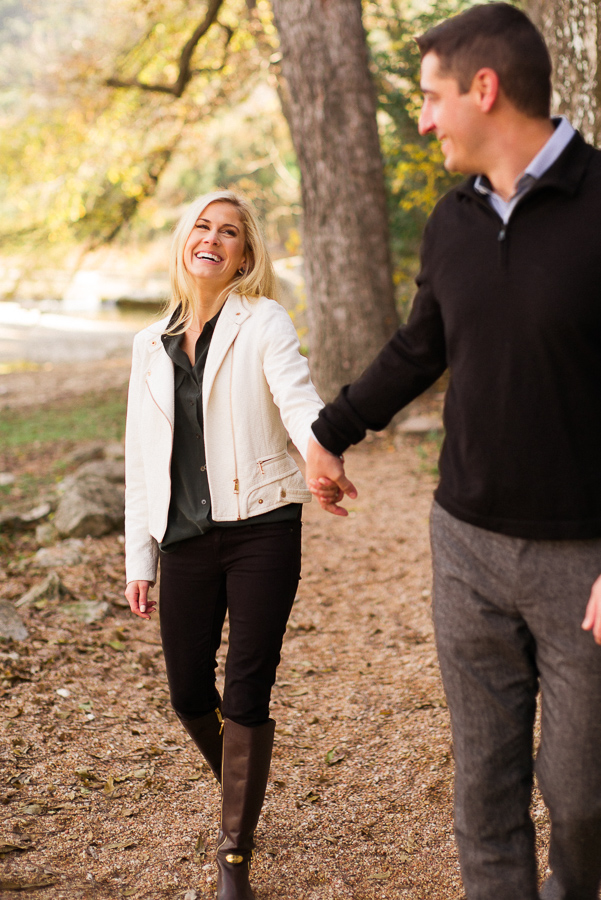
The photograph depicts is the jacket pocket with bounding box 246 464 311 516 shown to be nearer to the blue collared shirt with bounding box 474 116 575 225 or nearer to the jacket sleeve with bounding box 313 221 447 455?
the jacket sleeve with bounding box 313 221 447 455

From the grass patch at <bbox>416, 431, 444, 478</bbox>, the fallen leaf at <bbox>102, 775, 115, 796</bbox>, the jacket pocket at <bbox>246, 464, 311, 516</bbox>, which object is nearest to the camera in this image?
the jacket pocket at <bbox>246, 464, 311, 516</bbox>

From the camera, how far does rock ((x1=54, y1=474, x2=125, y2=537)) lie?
5773 mm

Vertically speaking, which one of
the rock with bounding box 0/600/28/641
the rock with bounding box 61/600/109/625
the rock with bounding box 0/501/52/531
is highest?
the rock with bounding box 0/501/52/531

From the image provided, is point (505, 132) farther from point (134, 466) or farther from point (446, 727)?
point (446, 727)

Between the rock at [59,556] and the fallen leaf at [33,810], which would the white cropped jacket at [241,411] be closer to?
the fallen leaf at [33,810]

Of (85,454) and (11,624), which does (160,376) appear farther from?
(85,454)

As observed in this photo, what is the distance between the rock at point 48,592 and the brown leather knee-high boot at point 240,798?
2458 millimetres

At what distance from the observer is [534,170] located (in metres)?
1.65

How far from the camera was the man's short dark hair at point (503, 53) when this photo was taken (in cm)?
163

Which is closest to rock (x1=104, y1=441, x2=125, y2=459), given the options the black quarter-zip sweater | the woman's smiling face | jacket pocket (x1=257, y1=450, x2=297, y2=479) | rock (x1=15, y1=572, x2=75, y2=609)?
rock (x1=15, y1=572, x2=75, y2=609)

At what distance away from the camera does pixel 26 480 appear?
7.62m

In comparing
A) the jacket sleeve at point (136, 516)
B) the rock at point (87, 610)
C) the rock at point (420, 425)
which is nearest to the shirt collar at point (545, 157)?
the jacket sleeve at point (136, 516)

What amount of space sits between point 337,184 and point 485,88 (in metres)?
6.14

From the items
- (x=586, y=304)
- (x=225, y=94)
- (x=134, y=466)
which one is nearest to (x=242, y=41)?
(x=225, y=94)
